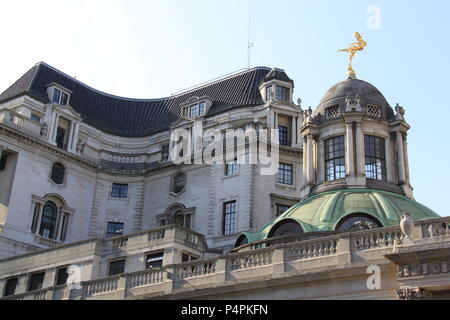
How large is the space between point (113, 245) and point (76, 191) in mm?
22556

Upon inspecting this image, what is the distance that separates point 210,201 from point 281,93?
42.3 feet

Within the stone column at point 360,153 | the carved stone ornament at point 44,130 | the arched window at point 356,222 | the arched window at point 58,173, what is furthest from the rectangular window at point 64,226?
the arched window at point 356,222

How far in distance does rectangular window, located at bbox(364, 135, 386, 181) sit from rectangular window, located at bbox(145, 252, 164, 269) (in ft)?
42.9

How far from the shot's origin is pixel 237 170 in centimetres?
5744

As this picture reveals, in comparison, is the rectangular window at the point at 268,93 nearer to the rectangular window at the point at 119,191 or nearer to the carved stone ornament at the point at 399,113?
the rectangular window at the point at 119,191

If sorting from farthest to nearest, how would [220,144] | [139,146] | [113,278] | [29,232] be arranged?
1. [139,146]
2. [220,144]
3. [29,232]
4. [113,278]

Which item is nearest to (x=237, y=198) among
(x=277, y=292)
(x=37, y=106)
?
(x=37, y=106)

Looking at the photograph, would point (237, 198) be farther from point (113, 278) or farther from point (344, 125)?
point (113, 278)

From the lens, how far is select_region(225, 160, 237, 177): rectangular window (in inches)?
2275

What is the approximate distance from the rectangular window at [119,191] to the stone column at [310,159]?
26662 mm

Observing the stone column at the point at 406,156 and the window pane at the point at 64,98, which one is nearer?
the stone column at the point at 406,156

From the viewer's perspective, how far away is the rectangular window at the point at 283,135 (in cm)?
6081

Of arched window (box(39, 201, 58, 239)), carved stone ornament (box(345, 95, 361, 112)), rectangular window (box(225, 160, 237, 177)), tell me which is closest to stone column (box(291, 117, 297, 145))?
rectangular window (box(225, 160, 237, 177))

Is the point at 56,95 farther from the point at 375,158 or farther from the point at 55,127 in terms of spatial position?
the point at 375,158
